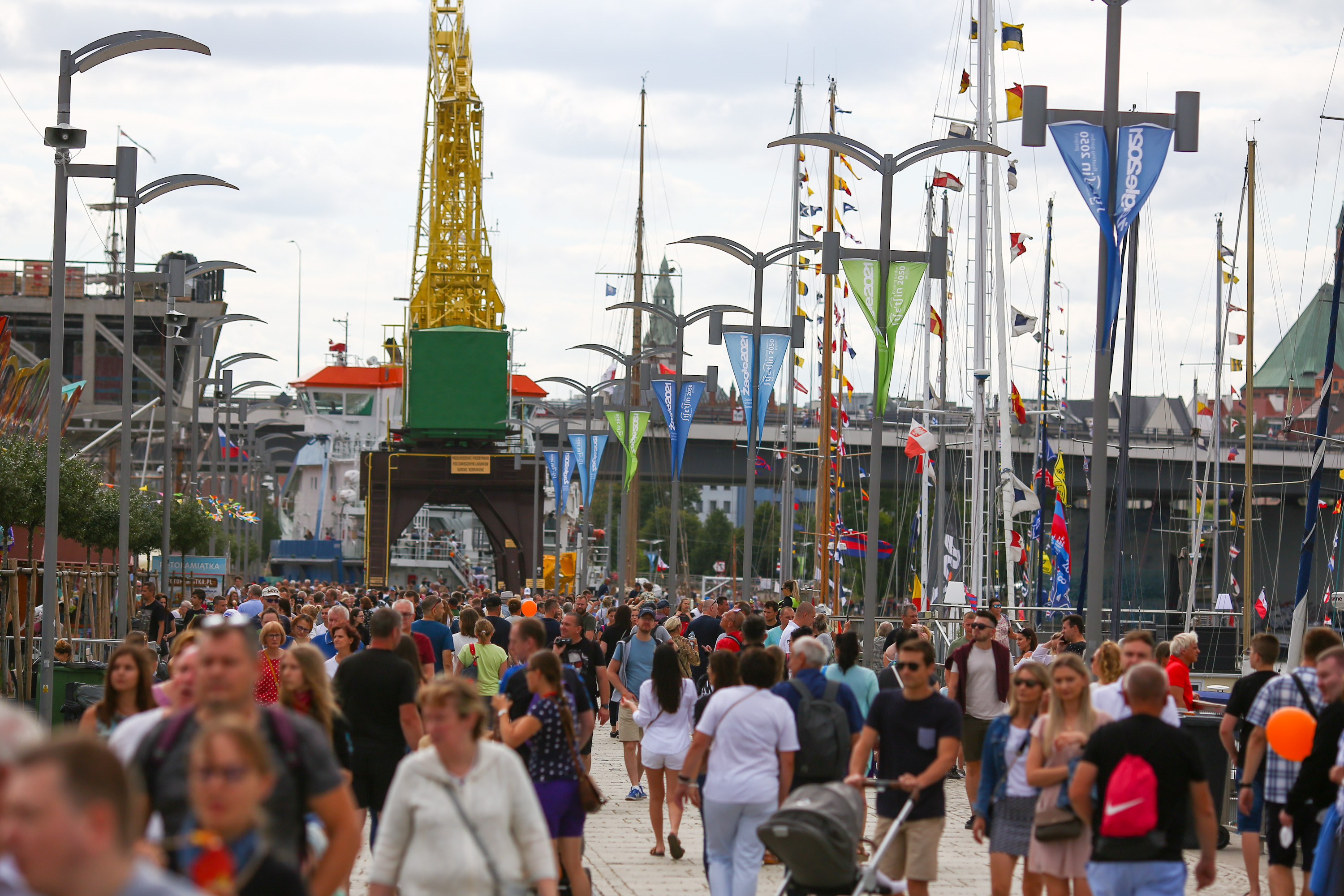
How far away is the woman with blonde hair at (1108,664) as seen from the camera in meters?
9.70

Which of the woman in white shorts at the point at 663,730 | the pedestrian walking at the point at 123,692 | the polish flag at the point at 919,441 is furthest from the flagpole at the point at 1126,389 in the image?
the polish flag at the point at 919,441

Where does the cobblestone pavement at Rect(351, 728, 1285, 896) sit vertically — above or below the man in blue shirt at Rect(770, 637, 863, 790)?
below

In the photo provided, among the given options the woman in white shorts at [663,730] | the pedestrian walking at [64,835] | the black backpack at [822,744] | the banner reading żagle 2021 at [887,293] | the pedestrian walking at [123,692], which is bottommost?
the woman in white shorts at [663,730]

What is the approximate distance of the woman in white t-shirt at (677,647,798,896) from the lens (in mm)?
8781

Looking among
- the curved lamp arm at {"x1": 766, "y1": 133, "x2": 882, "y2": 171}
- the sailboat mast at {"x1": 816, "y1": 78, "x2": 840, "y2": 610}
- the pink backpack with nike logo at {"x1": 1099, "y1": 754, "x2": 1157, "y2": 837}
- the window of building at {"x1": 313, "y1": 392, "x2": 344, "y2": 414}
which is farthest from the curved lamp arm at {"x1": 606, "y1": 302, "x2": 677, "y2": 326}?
the window of building at {"x1": 313, "y1": 392, "x2": 344, "y2": 414}

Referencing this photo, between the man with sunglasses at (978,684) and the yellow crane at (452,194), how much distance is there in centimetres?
4851

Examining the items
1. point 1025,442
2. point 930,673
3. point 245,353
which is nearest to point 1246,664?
point 930,673

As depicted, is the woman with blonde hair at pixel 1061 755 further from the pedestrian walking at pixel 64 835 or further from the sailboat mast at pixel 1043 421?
the sailboat mast at pixel 1043 421

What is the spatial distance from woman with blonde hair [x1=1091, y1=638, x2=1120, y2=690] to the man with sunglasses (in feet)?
10.8

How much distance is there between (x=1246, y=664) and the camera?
27594 millimetres

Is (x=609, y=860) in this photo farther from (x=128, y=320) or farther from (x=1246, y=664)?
(x=1246, y=664)

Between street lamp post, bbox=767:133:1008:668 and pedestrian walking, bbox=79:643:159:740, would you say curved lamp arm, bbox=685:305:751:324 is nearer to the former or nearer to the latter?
street lamp post, bbox=767:133:1008:668

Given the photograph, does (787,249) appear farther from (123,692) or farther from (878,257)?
(123,692)

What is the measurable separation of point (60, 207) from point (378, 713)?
9.46m
